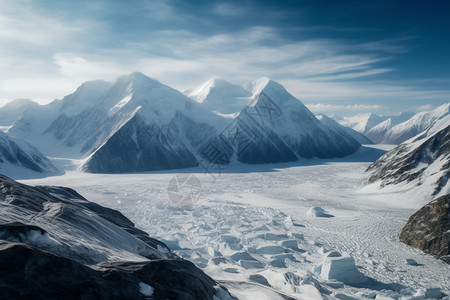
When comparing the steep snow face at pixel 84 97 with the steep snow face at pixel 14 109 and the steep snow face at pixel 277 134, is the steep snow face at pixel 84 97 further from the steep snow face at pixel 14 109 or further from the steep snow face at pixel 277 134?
the steep snow face at pixel 277 134

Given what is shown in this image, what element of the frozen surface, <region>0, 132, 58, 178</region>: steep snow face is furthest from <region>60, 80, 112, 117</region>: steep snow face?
the frozen surface

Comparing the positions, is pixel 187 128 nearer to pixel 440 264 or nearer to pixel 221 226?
pixel 221 226

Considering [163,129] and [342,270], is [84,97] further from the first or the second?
[342,270]

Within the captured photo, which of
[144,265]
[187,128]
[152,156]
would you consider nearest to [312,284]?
[144,265]

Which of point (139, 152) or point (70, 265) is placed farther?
point (139, 152)

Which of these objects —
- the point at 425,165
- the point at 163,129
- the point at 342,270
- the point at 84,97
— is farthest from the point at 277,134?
the point at 342,270

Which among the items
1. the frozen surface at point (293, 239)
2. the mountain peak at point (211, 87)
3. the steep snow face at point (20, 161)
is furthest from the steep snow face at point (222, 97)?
the frozen surface at point (293, 239)
